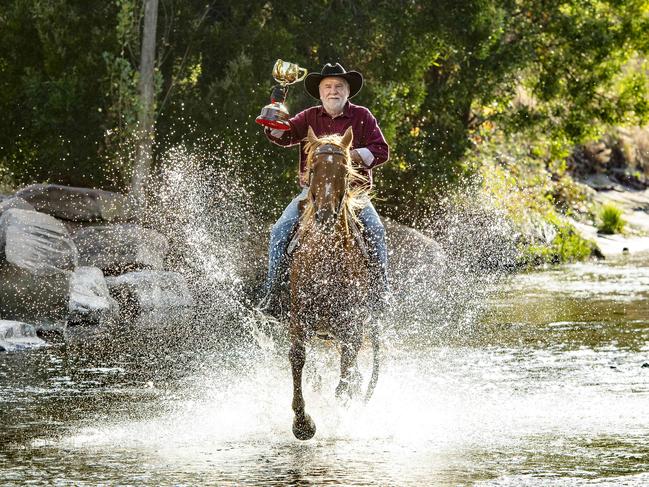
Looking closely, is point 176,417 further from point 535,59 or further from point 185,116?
point 535,59

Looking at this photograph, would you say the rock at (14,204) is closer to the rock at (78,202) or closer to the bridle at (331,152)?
the rock at (78,202)

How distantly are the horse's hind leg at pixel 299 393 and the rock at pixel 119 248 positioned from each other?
36.2 feet

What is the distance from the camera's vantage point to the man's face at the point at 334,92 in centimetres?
1034

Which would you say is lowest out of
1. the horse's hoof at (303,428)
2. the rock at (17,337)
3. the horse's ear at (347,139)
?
the horse's hoof at (303,428)

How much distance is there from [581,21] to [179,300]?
12444 mm

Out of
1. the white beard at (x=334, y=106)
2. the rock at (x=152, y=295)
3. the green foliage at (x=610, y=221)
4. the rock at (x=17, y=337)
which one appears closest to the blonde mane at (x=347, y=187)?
the white beard at (x=334, y=106)

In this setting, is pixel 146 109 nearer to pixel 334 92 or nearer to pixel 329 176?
pixel 334 92

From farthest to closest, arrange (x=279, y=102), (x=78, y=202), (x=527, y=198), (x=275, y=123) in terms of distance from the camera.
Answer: (x=527, y=198)
(x=78, y=202)
(x=279, y=102)
(x=275, y=123)

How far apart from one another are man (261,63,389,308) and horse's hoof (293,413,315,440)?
105 centimetres

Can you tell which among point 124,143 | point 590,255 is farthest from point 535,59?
point 124,143

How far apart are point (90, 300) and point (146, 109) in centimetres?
638

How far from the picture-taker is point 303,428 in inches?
367


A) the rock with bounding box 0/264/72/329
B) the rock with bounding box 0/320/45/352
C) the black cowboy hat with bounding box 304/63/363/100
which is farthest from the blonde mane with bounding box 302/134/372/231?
the rock with bounding box 0/264/72/329

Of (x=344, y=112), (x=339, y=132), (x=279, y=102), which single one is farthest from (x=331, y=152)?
(x=344, y=112)
